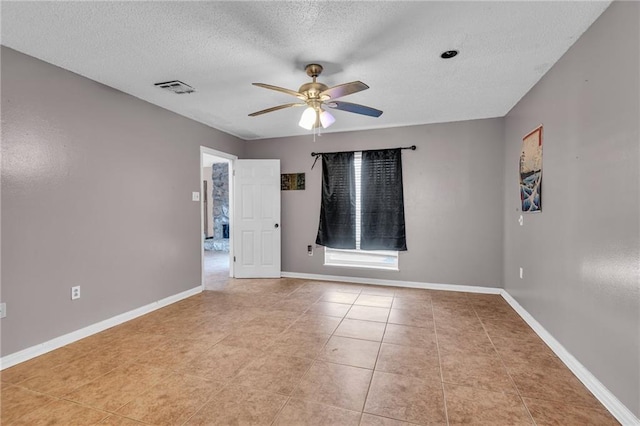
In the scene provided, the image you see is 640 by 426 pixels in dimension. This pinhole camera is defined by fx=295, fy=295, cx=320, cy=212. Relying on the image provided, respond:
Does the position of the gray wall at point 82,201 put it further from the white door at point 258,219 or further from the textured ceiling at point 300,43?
the white door at point 258,219

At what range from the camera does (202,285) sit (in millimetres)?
4363

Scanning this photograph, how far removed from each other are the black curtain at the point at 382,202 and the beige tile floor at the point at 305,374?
1360 millimetres

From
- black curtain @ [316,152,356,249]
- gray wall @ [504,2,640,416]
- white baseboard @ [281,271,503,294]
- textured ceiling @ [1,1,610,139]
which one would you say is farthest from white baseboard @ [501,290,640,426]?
black curtain @ [316,152,356,249]

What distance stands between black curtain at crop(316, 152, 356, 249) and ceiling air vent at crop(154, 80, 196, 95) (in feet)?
7.74

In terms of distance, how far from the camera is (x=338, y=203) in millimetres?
4871

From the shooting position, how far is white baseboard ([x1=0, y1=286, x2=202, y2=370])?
7.63ft

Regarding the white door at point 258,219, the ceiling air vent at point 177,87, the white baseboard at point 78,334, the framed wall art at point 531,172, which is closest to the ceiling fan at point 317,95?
the ceiling air vent at point 177,87

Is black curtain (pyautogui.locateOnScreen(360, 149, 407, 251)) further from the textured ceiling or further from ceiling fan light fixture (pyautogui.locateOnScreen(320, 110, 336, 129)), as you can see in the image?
ceiling fan light fixture (pyautogui.locateOnScreen(320, 110, 336, 129))

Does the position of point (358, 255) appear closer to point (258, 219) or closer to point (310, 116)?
point (258, 219)

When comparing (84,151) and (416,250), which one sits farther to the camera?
(416,250)

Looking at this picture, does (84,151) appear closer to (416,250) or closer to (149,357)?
(149,357)

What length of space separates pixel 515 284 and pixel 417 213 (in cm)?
154

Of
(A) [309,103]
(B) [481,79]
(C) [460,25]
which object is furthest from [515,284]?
(A) [309,103]

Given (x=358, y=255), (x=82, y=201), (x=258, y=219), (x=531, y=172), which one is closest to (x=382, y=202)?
(x=358, y=255)
